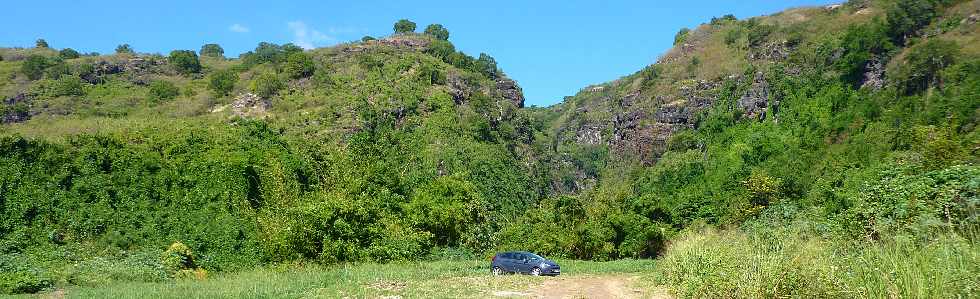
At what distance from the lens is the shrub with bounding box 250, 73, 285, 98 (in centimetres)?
7694

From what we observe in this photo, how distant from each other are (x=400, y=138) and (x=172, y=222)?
36.2 m

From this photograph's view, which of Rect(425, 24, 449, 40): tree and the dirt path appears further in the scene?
Rect(425, 24, 449, 40): tree

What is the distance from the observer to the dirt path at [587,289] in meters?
17.8

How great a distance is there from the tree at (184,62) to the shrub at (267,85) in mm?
20950

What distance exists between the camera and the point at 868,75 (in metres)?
71.0

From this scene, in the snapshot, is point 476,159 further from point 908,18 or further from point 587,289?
point 908,18

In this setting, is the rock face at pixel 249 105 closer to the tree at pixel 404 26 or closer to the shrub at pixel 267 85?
the shrub at pixel 267 85

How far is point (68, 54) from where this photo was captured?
3903 inches

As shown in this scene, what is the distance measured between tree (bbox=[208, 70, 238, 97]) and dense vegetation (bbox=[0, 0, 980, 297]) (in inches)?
17.5

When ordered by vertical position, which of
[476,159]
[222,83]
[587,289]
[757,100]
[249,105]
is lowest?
[587,289]

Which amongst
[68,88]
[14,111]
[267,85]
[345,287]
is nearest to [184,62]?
[68,88]

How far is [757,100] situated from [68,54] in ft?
334

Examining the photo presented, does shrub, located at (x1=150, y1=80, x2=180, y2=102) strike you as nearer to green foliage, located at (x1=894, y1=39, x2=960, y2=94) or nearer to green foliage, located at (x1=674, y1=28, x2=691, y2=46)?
green foliage, located at (x1=894, y1=39, x2=960, y2=94)

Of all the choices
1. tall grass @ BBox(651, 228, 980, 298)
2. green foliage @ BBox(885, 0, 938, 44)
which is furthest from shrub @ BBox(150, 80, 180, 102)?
green foliage @ BBox(885, 0, 938, 44)
